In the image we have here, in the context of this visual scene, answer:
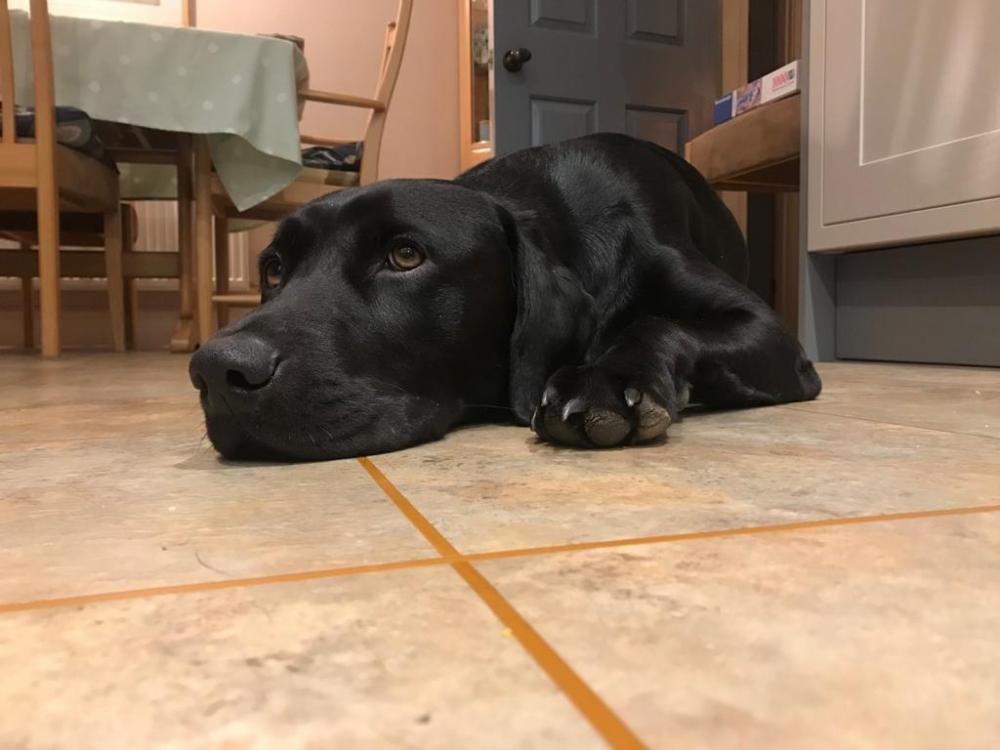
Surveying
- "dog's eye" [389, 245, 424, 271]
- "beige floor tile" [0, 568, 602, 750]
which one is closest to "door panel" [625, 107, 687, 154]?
"dog's eye" [389, 245, 424, 271]

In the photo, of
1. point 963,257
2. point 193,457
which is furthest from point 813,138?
point 193,457

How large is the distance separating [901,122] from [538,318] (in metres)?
1.62

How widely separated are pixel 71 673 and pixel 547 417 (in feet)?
2.19

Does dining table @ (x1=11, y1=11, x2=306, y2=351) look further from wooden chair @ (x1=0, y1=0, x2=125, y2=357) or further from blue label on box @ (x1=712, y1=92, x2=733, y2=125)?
blue label on box @ (x1=712, y1=92, x2=733, y2=125)

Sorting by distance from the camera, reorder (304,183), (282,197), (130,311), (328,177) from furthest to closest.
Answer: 1. (130,311)
2. (328,177)
3. (304,183)
4. (282,197)

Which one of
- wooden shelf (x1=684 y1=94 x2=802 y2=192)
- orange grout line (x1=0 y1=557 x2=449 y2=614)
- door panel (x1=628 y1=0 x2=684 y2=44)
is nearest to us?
orange grout line (x1=0 y1=557 x2=449 y2=614)

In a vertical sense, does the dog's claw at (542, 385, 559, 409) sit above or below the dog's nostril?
below

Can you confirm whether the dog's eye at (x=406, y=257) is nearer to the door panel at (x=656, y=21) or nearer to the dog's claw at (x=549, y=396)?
the dog's claw at (x=549, y=396)

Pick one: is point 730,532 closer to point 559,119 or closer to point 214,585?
point 214,585

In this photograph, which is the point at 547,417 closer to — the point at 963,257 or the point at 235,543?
the point at 235,543

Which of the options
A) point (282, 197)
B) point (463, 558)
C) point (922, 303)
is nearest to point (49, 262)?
point (282, 197)

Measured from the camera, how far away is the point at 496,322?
4.01ft

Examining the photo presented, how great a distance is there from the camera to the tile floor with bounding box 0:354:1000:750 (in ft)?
1.09

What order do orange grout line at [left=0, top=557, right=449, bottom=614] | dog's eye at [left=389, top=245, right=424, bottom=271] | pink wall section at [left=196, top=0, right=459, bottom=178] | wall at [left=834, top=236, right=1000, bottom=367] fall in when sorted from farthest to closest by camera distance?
Answer: pink wall section at [left=196, top=0, right=459, bottom=178], wall at [left=834, top=236, right=1000, bottom=367], dog's eye at [left=389, top=245, right=424, bottom=271], orange grout line at [left=0, top=557, right=449, bottom=614]
